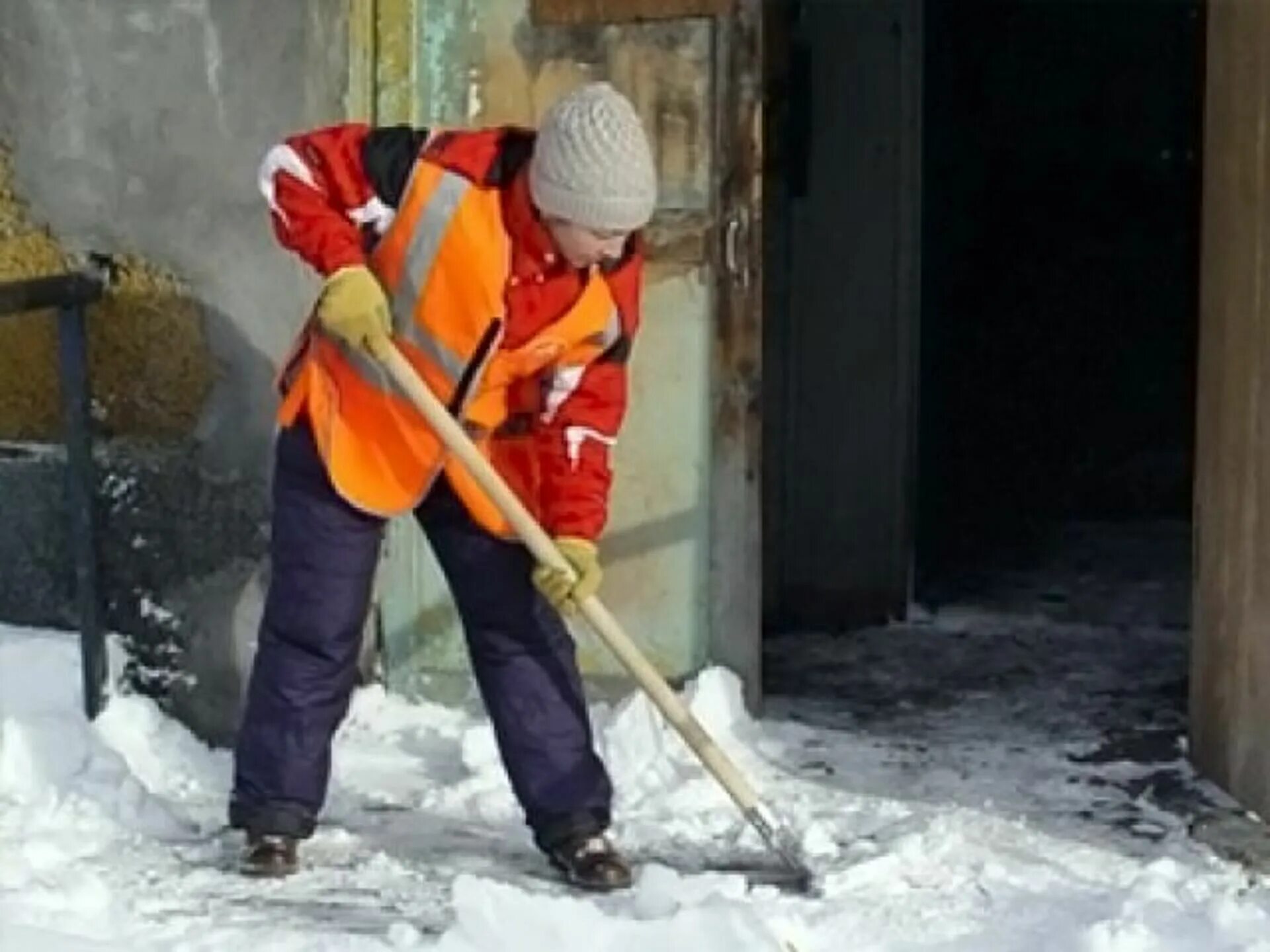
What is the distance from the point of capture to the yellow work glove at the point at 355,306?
4844 millimetres

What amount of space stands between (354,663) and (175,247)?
3.58 ft

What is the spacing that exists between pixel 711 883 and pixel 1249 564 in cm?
130

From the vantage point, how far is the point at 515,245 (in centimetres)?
498

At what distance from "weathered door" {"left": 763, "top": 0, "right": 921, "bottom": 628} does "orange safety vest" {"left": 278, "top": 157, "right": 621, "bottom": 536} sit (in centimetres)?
217

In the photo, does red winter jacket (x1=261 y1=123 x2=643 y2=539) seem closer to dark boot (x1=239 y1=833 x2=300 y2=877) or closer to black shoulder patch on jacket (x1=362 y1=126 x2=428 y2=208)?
black shoulder patch on jacket (x1=362 y1=126 x2=428 y2=208)

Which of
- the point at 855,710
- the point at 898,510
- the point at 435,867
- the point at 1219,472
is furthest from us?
the point at 898,510

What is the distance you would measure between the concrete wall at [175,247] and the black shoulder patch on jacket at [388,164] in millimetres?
858

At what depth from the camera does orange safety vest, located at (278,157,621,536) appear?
4973 mm

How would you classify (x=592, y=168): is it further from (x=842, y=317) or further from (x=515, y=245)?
(x=842, y=317)

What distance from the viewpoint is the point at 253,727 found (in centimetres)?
529

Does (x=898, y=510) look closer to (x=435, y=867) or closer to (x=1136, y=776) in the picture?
(x=1136, y=776)

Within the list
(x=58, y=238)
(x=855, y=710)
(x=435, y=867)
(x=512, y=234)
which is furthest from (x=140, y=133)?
(x=855, y=710)

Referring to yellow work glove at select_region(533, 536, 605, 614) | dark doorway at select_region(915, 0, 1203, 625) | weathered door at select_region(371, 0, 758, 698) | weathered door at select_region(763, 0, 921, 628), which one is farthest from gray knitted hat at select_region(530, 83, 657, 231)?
dark doorway at select_region(915, 0, 1203, 625)

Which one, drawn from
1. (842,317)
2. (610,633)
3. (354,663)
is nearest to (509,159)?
(610,633)
